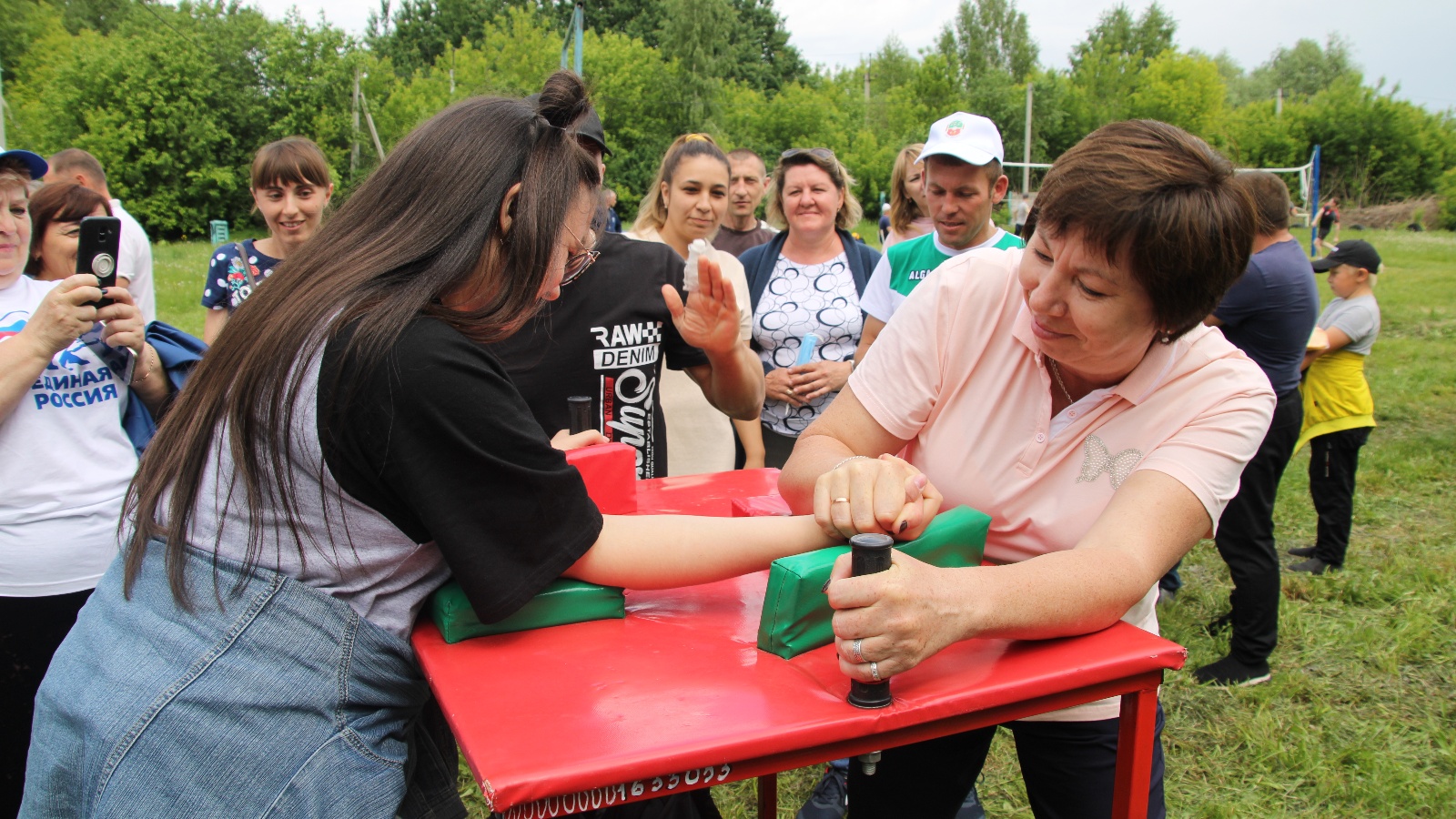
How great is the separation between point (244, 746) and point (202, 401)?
17.7 inches

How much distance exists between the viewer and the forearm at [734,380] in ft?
7.76

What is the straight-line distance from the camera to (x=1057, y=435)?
4.91 feet

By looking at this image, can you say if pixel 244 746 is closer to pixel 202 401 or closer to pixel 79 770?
pixel 79 770

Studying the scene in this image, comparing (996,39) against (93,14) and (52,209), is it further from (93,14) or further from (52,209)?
(52,209)

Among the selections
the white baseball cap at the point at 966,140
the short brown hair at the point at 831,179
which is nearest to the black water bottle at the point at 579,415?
the white baseball cap at the point at 966,140

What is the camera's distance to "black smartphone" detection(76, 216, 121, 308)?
2.06 meters

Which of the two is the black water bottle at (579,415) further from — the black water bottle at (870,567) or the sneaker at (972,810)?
the sneaker at (972,810)

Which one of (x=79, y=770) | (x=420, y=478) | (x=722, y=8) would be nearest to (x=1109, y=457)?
(x=420, y=478)

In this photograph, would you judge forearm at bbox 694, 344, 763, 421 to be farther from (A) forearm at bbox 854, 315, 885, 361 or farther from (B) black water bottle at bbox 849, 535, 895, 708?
(B) black water bottle at bbox 849, 535, 895, 708

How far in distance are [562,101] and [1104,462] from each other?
3.54 feet

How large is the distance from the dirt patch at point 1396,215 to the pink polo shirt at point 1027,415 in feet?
119

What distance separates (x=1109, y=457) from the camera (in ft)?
4.81

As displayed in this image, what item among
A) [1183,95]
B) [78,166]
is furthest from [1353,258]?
[1183,95]

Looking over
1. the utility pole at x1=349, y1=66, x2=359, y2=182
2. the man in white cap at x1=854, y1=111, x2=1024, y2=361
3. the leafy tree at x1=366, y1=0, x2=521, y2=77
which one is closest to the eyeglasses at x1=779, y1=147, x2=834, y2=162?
the man in white cap at x1=854, y1=111, x2=1024, y2=361
